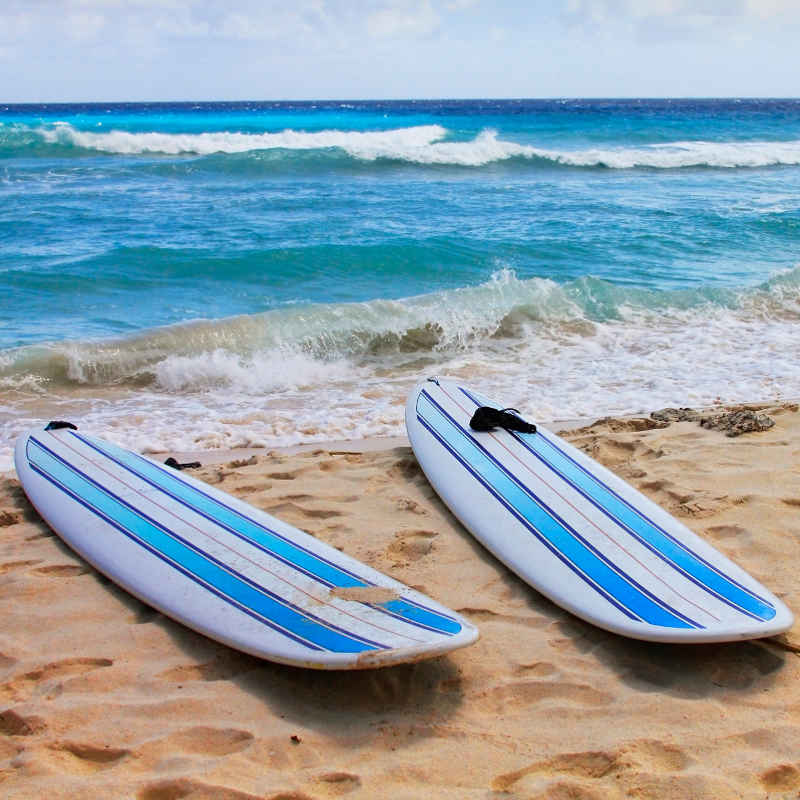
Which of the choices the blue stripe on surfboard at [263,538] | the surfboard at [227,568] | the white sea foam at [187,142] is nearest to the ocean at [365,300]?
the blue stripe on surfboard at [263,538]

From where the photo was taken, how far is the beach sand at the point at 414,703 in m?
2.14

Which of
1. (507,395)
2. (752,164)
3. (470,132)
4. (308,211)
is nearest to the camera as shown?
(507,395)

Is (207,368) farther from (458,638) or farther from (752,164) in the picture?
(752,164)

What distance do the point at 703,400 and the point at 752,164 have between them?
68.5 feet

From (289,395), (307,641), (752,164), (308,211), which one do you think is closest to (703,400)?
(289,395)

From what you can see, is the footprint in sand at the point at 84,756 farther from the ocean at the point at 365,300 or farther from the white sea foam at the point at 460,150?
the white sea foam at the point at 460,150

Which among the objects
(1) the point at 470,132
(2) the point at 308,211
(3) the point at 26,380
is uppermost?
(1) the point at 470,132

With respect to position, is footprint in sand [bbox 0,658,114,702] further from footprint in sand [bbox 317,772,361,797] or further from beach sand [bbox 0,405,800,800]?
footprint in sand [bbox 317,772,361,797]

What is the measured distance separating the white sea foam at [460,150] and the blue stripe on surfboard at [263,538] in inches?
710

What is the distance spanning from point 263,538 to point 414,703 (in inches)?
41.2

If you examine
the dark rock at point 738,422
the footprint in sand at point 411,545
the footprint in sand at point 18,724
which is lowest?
the footprint in sand at point 18,724

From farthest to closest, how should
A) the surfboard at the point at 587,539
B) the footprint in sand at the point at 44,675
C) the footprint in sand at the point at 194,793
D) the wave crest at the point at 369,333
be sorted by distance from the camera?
the wave crest at the point at 369,333 → the surfboard at the point at 587,539 → the footprint in sand at the point at 44,675 → the footprint in sand at the point at 194,793

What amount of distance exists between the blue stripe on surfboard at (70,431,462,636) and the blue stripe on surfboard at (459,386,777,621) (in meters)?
0.91

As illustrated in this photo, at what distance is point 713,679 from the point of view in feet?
8.46
